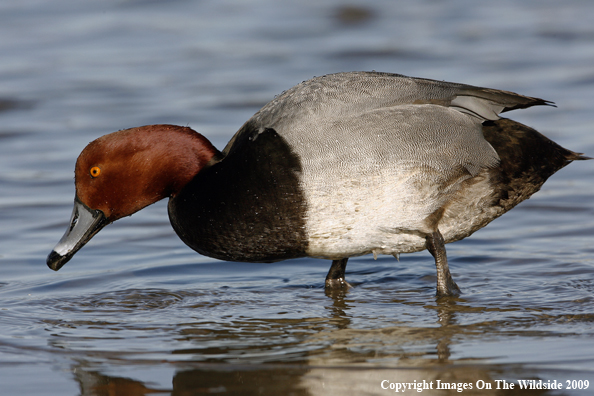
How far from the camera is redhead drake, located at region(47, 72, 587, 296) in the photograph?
142 inches

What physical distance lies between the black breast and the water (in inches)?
12.2

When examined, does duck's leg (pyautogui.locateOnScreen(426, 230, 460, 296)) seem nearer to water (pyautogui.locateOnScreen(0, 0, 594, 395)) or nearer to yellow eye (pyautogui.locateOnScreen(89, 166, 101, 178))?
water (pyautogui.locateOnScreen(0, 0, 594, 395))

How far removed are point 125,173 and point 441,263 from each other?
1.53 m

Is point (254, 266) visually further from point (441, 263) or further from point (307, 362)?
point (307, 362)

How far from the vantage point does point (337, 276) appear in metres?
4.19

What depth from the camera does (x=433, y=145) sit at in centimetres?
377

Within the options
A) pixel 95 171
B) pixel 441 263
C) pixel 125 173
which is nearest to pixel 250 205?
pixel 125 173

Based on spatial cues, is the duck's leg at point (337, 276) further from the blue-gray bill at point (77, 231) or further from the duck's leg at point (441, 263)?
the blue-gray bill at point (77, 231)

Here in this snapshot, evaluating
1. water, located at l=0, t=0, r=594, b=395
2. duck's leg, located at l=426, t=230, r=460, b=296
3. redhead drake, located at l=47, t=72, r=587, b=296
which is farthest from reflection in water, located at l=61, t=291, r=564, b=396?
redhead drake, located at l=47, t=72, r=587, b=296

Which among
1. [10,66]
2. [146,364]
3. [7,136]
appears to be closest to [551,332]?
[146,364]

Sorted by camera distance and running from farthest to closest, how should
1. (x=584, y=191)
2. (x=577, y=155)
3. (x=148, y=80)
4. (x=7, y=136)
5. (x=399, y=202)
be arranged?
1. (x=148, y=80)
2. (x=7, y=136)
3. (x=584, y=191)
4. (x=577, y=155)
5. (x=399, y=202)

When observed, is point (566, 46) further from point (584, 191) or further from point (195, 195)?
point (195, 195)

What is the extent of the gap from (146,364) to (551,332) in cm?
160

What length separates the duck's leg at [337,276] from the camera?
13.7 feet
